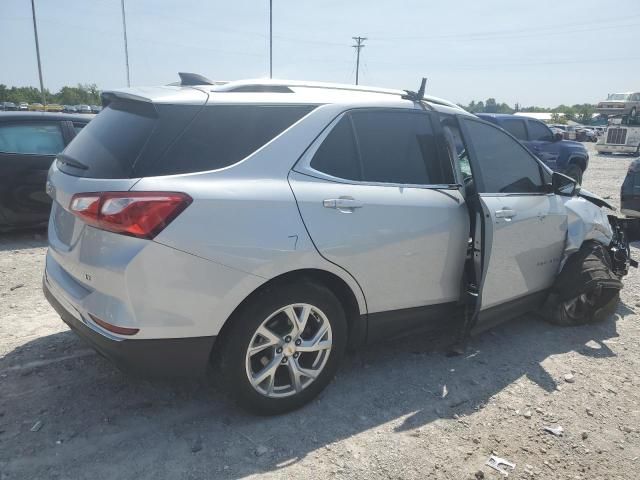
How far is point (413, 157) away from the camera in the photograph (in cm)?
329

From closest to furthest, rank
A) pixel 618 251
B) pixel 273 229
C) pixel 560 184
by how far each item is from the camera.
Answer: pixel 273 229 → pixel 560 184 → pixel 618 251

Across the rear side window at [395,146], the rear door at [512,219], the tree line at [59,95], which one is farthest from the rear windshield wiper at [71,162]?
the tree line at [59,95]

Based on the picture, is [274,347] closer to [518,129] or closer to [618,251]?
[618,251]

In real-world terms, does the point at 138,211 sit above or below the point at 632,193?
above

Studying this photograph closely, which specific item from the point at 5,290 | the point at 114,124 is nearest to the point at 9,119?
the point at 5,290

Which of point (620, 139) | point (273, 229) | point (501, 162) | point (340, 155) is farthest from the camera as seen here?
point (620, 139)

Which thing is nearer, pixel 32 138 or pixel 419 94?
pixel 419 94

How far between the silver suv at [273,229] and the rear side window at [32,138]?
13.3ft

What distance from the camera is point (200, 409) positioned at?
2.94 meters

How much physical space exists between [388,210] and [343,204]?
336mm

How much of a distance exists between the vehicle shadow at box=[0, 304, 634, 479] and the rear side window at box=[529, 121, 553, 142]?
9.65 m

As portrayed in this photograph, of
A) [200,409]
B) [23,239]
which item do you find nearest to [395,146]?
[200,409]

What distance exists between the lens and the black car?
614 centimetres

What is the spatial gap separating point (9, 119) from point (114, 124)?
4.56 m
